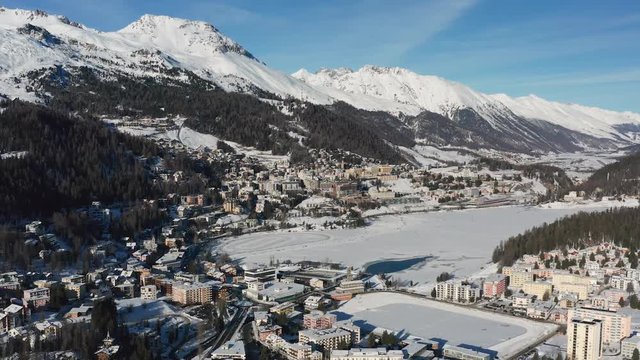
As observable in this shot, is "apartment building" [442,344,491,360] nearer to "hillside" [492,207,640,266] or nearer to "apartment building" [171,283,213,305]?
"apartment building" [171,283,213,305]

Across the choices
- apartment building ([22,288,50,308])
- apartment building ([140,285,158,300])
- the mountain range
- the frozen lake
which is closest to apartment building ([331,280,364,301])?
the frozen lake

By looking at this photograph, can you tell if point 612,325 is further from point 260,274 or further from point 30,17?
point 30,17

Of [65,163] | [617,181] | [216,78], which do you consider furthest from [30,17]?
[617,181]

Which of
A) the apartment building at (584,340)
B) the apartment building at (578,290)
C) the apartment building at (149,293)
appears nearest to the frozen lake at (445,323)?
the apartment building at (584,340)

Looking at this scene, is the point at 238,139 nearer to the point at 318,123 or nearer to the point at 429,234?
the point at 318,123

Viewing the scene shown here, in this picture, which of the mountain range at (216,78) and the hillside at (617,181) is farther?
the mountain range at (216,78)

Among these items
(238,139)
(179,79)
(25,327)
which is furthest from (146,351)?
(179,79)

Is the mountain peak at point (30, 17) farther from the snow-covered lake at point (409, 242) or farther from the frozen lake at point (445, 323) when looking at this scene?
the frozen lake at point (445, 323)
